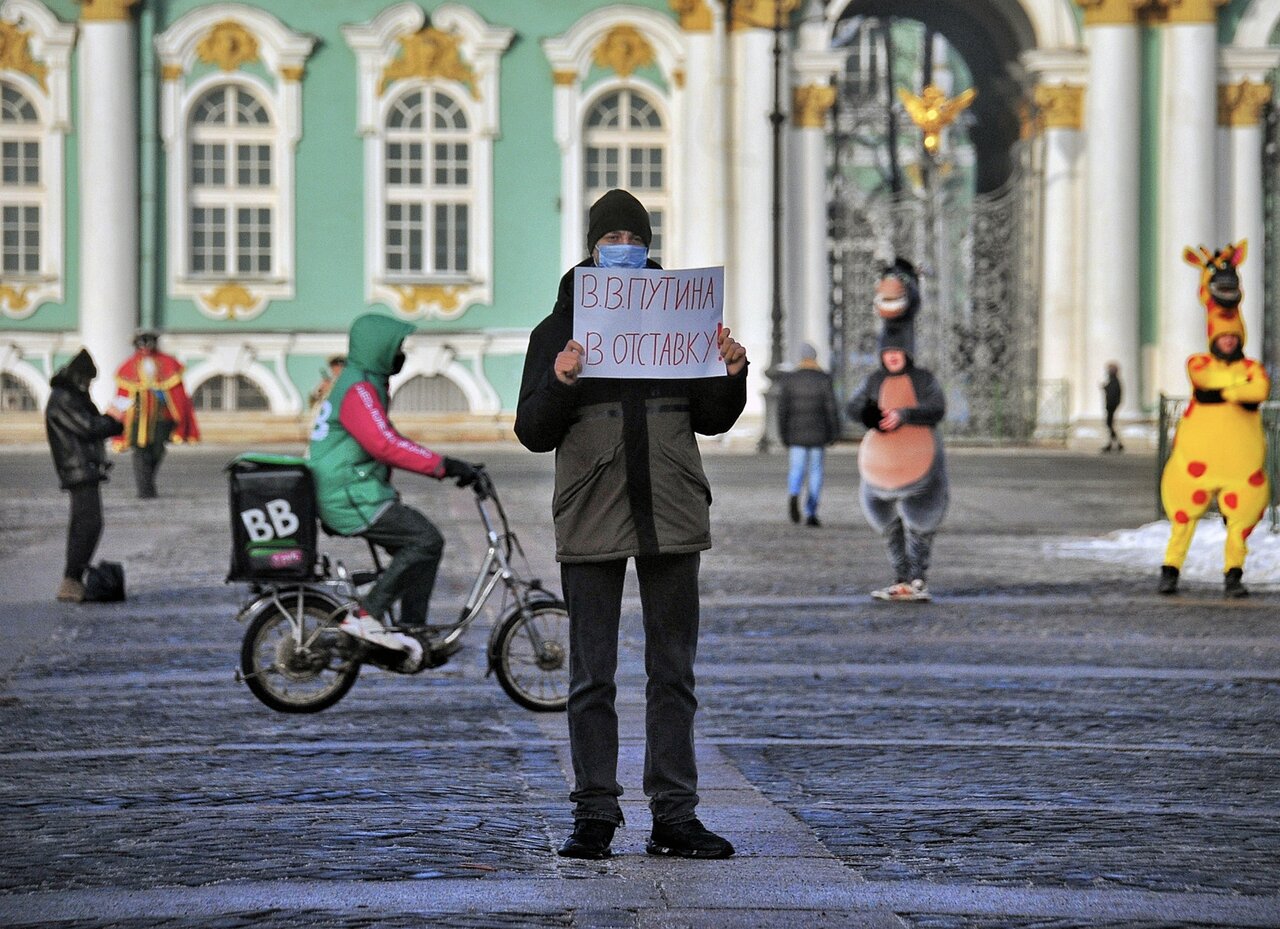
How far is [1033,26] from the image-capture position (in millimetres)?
37500

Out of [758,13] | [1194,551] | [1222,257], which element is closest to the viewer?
[1222,257]

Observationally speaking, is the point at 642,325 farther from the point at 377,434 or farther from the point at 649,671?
the point at 377,434

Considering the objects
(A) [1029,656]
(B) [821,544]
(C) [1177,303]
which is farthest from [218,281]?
(A) [1029,656]

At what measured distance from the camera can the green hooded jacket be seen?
9.66m

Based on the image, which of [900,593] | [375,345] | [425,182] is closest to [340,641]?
[375,345]

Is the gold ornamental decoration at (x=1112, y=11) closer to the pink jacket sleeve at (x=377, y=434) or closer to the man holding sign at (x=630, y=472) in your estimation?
the pink jacket sleeve at (x=377, y=434)

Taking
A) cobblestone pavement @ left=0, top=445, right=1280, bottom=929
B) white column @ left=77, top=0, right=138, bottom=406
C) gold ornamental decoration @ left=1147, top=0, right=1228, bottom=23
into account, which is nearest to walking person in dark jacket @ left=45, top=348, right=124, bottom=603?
cobblestone pavement @ left=0, top=445, right=1280, bottom=929

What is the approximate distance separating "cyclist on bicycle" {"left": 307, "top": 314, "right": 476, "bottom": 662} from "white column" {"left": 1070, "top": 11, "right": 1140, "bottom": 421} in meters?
28.1

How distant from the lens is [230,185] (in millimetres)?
37125

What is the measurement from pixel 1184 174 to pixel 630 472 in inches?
1258

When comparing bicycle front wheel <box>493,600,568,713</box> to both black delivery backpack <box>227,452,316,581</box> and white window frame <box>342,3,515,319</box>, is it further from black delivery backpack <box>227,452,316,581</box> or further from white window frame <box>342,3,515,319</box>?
white window frame <box>342,3,515,319</box>

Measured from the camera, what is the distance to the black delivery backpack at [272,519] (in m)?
9.53

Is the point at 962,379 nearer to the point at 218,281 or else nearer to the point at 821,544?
the point at 218,281

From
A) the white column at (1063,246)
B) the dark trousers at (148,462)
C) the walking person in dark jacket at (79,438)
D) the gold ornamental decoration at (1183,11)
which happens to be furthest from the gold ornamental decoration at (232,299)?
the walking person in dark jacket at (79,438)
